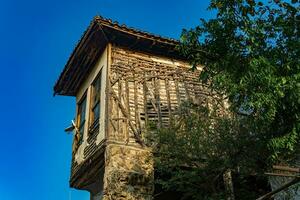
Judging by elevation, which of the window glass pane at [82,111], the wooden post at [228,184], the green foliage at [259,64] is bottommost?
the wooden post at [228,184]

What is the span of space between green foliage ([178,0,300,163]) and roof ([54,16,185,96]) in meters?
4.53

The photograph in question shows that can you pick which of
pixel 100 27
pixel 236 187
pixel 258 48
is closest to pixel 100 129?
pixel 100 27

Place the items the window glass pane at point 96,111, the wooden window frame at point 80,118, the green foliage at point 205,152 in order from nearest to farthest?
the green foliage at point 205,152, the window glass pane at point 96,111, the wooden window frame at point 80,118

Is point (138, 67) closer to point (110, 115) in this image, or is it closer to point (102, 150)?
point (110, 115)

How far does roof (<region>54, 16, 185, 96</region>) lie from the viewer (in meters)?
11.5

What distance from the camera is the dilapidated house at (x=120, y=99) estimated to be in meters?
9.77

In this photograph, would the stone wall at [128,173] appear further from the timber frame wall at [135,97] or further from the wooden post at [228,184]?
the wooden post at [228,184]

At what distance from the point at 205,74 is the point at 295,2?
6.41 ft

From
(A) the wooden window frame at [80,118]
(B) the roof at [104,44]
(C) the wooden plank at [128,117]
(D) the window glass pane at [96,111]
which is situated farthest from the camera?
(A) the wooden window frame at [80,118]

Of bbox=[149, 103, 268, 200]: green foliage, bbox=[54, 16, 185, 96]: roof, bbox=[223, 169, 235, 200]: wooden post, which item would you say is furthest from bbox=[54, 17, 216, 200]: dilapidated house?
bbox=[223, 169, 235, 200]: wooden post

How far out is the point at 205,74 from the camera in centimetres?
717

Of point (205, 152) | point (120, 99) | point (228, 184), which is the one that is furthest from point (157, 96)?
point (205, 152)

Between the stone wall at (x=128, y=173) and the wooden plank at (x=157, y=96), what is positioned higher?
the wooden plank at (x=157, y=96)

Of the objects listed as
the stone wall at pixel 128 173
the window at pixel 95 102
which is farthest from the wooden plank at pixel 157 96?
the window at pixel 95 102
